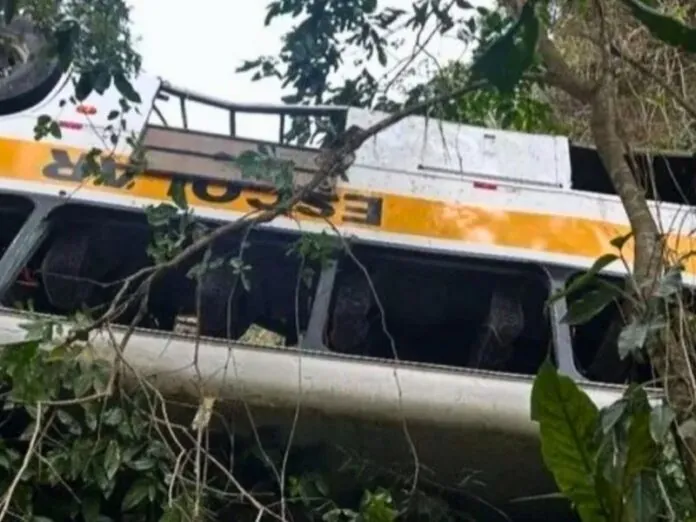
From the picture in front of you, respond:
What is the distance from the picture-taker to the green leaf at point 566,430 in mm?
2473

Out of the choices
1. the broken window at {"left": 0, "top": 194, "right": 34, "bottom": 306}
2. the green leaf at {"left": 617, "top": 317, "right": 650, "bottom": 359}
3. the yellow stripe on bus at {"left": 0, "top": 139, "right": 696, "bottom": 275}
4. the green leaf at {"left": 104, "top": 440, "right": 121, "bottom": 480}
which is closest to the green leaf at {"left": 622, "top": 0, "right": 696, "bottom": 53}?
the green leaf at {"left": 617, "top": 317, "right": 650, "bottom": 359}

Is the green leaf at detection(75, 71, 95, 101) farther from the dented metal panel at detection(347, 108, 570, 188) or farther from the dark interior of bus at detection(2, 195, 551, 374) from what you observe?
the dented metal panel at detection(347, 108, 570, 188)

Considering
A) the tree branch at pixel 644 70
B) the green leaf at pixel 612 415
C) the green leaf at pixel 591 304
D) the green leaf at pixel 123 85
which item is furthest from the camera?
the green leaf at pixel 123 85

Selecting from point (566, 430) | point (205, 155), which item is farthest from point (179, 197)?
point (566, 430)

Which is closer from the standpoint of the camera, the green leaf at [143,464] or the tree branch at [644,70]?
the tree branch at [644,70]

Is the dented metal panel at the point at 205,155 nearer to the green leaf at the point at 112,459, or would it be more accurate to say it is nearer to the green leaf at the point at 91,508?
the green leaf at the point at 112,459

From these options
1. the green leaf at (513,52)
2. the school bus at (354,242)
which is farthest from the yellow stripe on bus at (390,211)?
the green leaf at (513,52)

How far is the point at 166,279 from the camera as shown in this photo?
14.7 feet

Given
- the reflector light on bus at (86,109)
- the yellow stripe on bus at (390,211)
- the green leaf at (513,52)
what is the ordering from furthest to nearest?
the reflector light on bus at (86,109)
the yellow stripe on bus at (390,211)
the green leaf at (513,52)

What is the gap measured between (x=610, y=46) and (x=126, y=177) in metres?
1.64

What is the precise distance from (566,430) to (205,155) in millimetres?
2129

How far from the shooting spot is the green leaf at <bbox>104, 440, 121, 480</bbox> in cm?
361

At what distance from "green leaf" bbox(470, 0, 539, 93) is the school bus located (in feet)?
5.85

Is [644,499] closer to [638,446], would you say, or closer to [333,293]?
[638,446]
